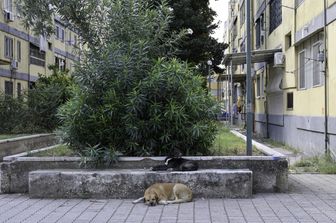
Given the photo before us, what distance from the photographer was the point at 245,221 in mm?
7457

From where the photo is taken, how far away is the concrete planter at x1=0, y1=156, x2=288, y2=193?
9.55 metres

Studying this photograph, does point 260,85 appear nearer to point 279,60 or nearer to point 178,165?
point 279,60

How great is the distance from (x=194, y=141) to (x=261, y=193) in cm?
166

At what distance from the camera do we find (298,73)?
19.3m

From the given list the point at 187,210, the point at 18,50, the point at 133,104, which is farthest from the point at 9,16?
the point at 187,210

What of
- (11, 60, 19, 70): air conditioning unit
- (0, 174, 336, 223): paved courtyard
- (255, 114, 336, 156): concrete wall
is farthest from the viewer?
(11, 60, 19, 70): air conditioning unit

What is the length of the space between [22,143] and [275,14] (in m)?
13.0

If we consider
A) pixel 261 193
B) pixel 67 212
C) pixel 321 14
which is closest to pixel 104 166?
pixel 67 212

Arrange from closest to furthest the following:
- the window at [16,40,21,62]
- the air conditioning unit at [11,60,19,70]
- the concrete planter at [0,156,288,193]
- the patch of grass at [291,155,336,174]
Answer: the concrete planter at [0,156,288,193], the patch of grass at [291,155,336,174], the air conditioning unit at [11,60,19,70], the window at [16,40,21,62]

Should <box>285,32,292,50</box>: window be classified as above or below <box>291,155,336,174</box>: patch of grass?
above

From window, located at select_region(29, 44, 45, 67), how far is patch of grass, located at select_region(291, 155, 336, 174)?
28.9 metres

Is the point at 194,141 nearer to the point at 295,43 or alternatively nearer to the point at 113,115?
the point at 113,115

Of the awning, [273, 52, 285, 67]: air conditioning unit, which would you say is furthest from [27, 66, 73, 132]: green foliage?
Result: [273, 52, 285, 67]: air conditioning unit

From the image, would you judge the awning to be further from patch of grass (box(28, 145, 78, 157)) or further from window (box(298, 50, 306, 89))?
patch of grass (box(28, 145, 78, 157))
